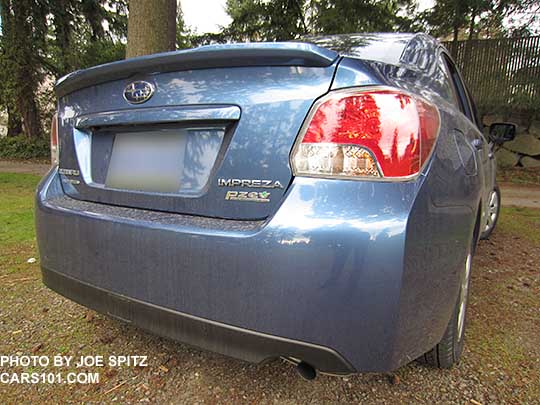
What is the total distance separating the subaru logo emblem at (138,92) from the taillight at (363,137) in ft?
2.10

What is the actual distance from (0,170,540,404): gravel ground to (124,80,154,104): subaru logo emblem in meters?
1.15

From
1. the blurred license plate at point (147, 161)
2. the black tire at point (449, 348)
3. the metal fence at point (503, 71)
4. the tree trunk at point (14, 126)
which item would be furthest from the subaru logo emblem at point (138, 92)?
the tree trunk at point (14, 126)

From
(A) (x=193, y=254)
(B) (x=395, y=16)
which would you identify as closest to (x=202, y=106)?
(A) (x=193, y=254)

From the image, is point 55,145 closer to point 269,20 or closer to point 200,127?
point 200,127

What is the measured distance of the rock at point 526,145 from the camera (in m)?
8.98

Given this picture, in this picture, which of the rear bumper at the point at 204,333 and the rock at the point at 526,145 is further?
the rock at the point at 526,145

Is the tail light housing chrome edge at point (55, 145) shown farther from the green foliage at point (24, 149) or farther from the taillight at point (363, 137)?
the green foliage at point (24, 149)

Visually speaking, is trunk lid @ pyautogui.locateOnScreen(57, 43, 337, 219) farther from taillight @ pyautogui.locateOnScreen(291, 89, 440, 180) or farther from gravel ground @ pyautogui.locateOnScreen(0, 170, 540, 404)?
gravel ground @ pyautogui.locateOnScreen(0, 170, 540, 404)

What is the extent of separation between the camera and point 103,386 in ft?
5.16

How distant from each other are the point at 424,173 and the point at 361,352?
Result: 555 mm

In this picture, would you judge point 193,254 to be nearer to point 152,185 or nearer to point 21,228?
point 152,185

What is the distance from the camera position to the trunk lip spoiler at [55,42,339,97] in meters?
1.16

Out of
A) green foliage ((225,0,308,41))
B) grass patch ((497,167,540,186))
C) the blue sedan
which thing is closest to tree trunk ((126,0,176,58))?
the blue sedan

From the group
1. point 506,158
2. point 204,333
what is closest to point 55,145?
point 204,333
